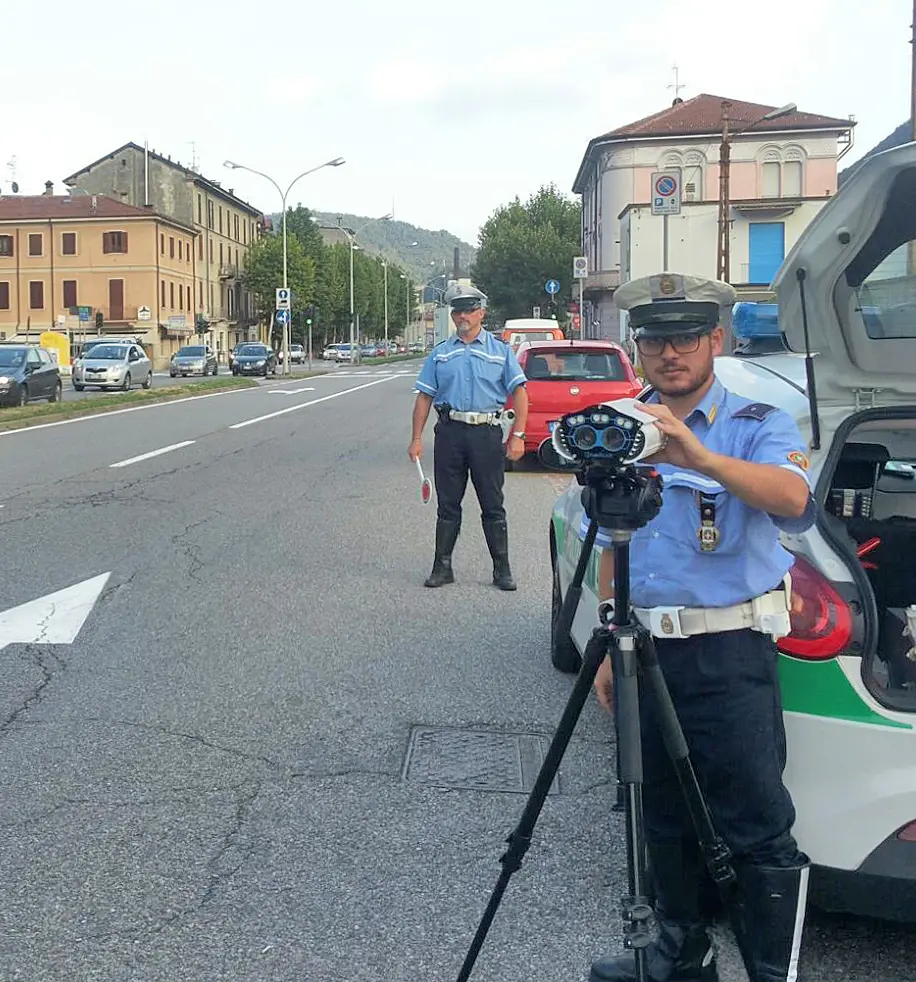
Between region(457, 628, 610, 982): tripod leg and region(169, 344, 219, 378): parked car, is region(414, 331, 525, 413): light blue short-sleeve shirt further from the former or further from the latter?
region(169, 344, 219, 378): parked car

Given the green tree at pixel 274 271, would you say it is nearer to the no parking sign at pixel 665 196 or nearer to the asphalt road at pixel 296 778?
the no parking sign at pixel 665 196

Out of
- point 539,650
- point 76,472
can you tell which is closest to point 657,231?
point 76,472

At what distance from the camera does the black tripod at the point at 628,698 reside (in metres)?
2.34

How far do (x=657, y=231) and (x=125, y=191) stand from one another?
47915 millimetres

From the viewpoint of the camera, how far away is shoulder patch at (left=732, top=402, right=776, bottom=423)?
8.59ft

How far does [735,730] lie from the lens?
8.63ft

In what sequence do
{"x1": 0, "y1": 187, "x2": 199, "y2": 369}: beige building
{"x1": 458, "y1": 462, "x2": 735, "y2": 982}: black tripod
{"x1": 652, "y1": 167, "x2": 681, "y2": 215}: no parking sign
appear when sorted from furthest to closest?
1. {"x1": 0, "y1": 187, "x2": 199, "y2": 369}: beige building
2. {"x1": 652, "y1": 167, "x2": 681, "y2": 215}: no parking sign
3. {"x1": 458, "y1": 462, "x2": 735, "y2": 982}: black tripod

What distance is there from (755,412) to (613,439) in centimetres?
55

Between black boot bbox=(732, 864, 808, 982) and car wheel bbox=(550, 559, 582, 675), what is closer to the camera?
black boot bbox=(732, 864, 808, 982)

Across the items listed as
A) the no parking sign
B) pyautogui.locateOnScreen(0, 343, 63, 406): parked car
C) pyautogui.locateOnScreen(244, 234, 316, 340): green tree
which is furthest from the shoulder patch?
pyautogui.locateOnScreen(244, 234, 316, 340): green tree

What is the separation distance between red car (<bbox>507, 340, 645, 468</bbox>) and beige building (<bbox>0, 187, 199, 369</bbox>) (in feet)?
213

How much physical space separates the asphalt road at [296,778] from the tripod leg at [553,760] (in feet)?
1.54

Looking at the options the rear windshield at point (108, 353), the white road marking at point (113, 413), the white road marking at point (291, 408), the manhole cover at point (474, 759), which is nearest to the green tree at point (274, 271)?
the white road marking at point (291, 408)

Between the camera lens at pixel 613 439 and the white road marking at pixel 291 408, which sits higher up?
the camera lens at pixel 613 439
